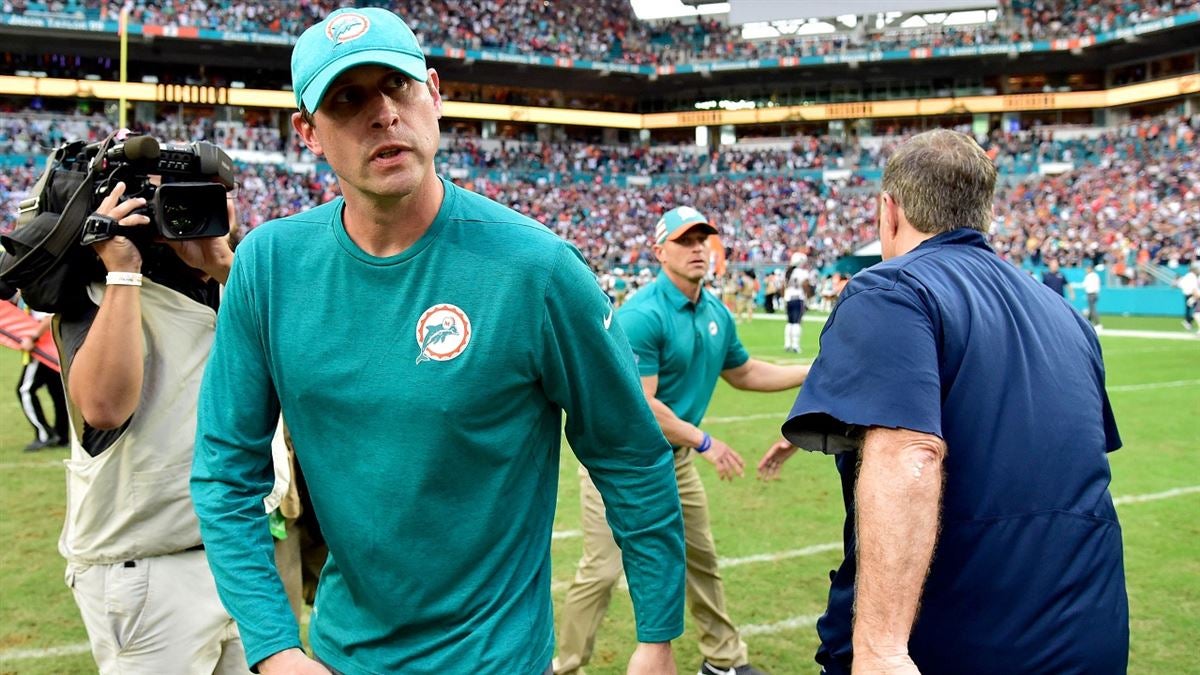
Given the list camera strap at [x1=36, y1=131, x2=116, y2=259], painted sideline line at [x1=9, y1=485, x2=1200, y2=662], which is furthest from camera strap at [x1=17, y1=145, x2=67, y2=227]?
painted sideline line at [x1=9, y1=485, x2=1200, y2=662]

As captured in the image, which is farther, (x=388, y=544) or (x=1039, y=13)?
(x=1039, y=13)

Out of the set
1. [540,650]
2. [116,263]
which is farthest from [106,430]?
[540,650]

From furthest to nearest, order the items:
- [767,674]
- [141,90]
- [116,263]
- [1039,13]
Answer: [1039,13]
[141,90]
[767,674]
[116,263]

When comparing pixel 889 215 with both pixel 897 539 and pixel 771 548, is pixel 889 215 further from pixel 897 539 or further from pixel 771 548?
pixel 771 548

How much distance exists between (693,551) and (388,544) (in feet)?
9.65

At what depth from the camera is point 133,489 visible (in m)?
2.69

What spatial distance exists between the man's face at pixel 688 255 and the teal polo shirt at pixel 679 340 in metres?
0.08

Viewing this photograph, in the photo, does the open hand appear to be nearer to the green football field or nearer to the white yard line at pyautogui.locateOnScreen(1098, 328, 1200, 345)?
the green football field

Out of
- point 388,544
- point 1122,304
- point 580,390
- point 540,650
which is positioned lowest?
point 1122,304

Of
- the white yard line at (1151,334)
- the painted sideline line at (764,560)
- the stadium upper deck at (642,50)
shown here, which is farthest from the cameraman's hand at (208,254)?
the stadium upper deck at (642,50)

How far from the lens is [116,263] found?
2.64 meters

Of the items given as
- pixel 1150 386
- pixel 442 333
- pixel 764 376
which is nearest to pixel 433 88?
pixel 442 333

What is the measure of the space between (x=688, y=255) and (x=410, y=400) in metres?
3.17

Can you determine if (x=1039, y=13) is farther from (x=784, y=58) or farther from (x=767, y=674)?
(x=767, y=674)
